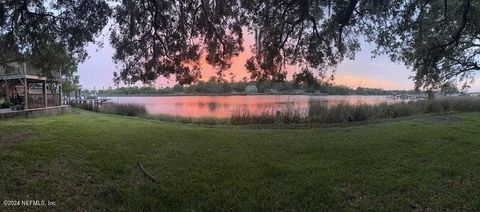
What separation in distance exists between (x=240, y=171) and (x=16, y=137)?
612 cm

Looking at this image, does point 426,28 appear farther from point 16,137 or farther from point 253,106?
point 253,106

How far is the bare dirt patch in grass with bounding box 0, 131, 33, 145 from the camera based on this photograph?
8975mm

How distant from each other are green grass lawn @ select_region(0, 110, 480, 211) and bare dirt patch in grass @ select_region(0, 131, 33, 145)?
23mm

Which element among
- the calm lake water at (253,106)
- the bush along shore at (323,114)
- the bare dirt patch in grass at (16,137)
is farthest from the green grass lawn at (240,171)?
the calm lake water at (253,106)

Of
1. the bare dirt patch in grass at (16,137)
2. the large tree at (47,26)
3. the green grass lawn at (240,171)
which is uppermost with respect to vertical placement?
the large tree at (47,26)

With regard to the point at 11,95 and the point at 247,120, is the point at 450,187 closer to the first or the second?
the point at 247,120

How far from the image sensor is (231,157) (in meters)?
8.48

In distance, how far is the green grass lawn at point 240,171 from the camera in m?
5.86

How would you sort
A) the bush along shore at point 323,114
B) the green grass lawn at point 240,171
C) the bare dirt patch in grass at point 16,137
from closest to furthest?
1. the green grass lawn at point 240,171
2. the bare dirt patch in grass at point 16,137
3. the bush along shore at point 323,114

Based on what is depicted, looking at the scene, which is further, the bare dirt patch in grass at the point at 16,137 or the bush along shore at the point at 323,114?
the bush along shore at the point at 323,114

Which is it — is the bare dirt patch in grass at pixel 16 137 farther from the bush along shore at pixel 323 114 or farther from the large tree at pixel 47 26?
the bush along shore at pixel 323 114

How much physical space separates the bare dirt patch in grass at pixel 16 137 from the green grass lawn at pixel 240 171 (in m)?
0.02

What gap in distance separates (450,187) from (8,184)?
7.38 metres

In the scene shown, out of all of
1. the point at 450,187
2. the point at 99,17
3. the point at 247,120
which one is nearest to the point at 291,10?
the point at 99,17
